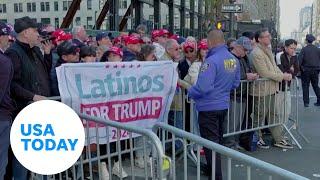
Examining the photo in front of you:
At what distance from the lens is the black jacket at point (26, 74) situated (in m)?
4.84

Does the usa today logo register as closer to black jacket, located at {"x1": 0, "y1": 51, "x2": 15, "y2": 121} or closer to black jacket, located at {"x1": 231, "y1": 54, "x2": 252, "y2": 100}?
black jacket, located at {"x1": 0, "y1": 51, "x2": 15, "y2": 121}

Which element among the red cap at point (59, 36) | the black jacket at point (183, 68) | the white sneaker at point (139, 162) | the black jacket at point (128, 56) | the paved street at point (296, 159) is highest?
the red cap at point (59, 36)

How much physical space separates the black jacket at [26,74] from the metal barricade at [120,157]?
0.81m

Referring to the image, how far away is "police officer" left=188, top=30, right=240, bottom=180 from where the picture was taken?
5.65 m

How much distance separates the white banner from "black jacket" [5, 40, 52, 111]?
0.26 meters

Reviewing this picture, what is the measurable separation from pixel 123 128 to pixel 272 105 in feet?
15.6

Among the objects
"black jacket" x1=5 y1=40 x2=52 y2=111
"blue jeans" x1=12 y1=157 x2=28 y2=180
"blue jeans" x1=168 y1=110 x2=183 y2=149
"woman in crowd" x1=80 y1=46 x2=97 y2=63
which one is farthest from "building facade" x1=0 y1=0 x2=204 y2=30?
"blue jeans" x1=12 y1=157 x2=28 y2=180

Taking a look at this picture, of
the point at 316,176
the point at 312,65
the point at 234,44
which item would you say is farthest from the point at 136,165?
the point at 312,65

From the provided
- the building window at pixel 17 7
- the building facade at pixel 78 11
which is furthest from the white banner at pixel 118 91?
the building window at pixel 17 7

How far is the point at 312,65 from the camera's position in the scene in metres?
13.9

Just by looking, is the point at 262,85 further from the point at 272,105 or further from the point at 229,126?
the point at 229,126

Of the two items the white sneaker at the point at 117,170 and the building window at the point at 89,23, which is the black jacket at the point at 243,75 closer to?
the white sneaker at the point at 117,170

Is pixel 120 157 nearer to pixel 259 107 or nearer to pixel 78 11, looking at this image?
pixel 259 107

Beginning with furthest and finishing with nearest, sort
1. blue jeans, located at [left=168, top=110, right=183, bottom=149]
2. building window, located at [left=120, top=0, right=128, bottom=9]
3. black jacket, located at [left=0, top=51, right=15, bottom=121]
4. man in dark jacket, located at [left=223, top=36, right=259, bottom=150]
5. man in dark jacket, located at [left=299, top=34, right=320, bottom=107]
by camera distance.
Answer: building window, located at [left=120, top=0, right=128, bottom=9], man in dark jacket, located at [left=299, top=34, right=320, bottom=107], man in dark jacket, located at [left=223, top=36, right=259, bottom=150], blue jeans, located at [left=168, top=110, right=183, bottom=149], black jacket, located at [left=0, top=51, right=15, bottom=121]
